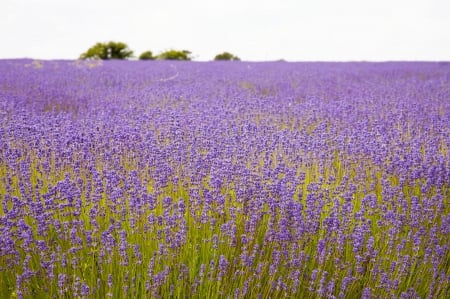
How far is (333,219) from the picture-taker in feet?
9.10

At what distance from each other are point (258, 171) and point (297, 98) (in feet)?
14.5

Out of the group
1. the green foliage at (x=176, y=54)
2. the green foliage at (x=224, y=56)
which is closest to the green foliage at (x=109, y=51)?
the green foliage at (x=176, y=54)

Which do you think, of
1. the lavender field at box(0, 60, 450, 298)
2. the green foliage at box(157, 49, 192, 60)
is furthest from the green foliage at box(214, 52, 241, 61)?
the lavender field at box(0, 60, 450, 298)

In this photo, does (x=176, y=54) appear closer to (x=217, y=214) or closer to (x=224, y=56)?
(x=224, y=56)

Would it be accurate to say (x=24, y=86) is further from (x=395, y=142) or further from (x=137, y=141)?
(x=395, y=142)

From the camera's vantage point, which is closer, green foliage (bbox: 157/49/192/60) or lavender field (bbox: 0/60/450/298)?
lavender field (bbox: 0/60/450/298)

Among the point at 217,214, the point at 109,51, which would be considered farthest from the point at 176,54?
the point at 217,214

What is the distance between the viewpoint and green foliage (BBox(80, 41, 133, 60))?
76.1ft

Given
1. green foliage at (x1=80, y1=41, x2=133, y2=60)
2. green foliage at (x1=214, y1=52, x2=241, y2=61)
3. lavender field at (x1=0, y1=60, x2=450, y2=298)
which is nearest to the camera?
lavender field at (x1=0, y1=60, x2=450, y2=298)

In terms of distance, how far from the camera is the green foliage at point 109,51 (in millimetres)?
23203

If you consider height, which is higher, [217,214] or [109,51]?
[109,51]

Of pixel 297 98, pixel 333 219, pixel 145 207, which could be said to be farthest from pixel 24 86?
pixel 333 219

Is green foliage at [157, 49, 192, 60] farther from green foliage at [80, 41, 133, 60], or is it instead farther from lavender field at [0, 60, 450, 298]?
lavender field at [0, 60, 450, 298]

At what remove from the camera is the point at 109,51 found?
23.5 m
